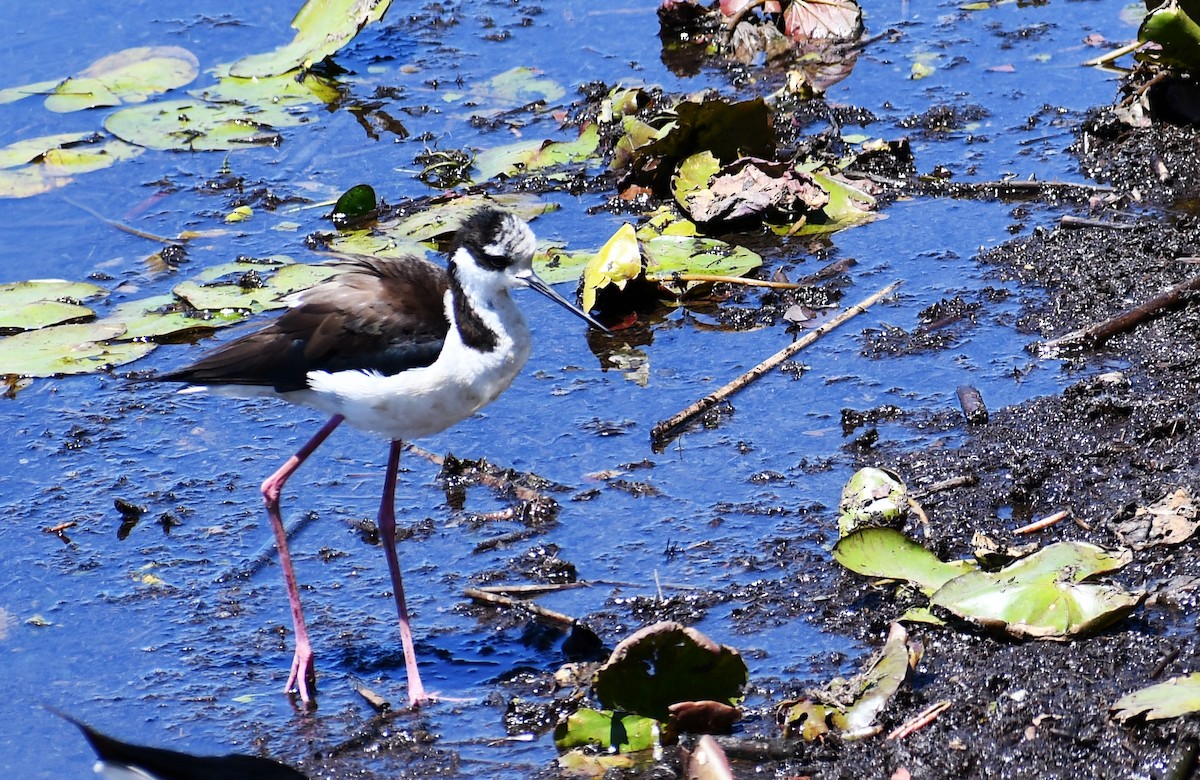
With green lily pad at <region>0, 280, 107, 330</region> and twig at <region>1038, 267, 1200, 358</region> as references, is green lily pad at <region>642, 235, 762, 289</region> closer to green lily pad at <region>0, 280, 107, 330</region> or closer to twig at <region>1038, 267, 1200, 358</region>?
twig at <region>1038, 267, 1200, 358</region>

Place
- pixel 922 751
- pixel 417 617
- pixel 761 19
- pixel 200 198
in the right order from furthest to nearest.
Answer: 1. pixel 761 19
2. pixel 200 198
3. pixel 417 617
4. pixel 922 751

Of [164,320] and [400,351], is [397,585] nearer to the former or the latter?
[400,351]

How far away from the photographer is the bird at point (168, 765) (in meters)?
3.97

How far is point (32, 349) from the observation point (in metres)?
6.50

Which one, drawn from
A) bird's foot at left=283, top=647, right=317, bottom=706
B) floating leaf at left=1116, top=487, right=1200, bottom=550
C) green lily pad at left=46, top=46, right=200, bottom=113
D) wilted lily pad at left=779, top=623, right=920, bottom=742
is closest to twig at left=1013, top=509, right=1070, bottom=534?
floating leaf at left=1116, top=487, right=1200, bottom=550

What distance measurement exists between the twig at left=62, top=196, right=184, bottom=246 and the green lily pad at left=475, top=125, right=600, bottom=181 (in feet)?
5.35

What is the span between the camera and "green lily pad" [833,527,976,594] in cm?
451

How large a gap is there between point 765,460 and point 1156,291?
1.87 m

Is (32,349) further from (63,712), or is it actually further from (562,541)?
(562,541)

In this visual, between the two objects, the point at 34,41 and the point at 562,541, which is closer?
the point at 562,541

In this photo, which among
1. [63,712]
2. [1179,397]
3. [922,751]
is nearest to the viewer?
[922,751]

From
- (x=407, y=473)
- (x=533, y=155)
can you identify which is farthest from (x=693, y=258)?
(x=407, y=473)

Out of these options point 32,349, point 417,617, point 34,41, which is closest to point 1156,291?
point 417,617

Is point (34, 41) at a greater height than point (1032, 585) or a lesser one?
greater
